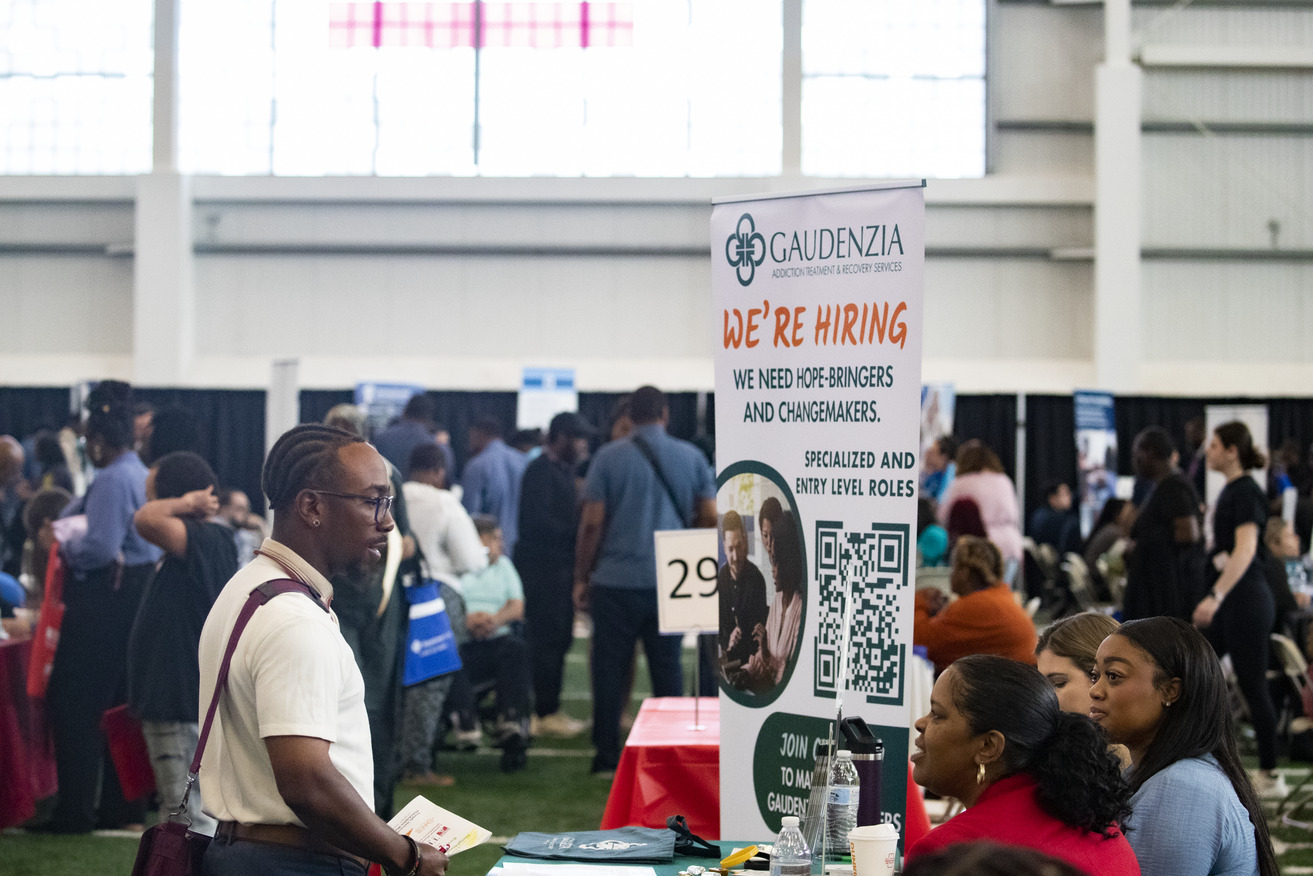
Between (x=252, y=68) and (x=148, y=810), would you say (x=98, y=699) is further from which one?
(x=252, y=68)

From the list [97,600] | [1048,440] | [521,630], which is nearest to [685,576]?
[97,600]

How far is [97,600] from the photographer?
4.25m

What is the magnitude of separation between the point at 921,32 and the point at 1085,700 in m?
10.9

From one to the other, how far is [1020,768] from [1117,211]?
36.3ft

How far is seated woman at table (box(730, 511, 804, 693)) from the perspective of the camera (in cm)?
280

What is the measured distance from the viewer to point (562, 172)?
1237 centimetres

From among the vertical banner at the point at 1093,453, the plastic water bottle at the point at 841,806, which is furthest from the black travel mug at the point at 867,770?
the vertical banner at the point at 1093,453

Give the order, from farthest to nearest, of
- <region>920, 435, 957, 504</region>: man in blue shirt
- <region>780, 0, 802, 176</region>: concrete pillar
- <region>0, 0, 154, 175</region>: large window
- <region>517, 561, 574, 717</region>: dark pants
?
<region>0, 0, 154, 175</region>: large window → <region>780, 0, 802, 176</region>: concrete pillar → <region>920, 435, 957, 504</region>: man in blue shirt → <region>517, 561, 574, 717</region>: dark pants

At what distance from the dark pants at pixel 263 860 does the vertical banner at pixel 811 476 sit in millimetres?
1110

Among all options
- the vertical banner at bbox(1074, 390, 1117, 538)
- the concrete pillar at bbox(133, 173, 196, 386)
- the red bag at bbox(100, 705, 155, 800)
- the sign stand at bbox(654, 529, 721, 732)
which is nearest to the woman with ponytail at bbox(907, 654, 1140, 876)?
the sign stand at bbox(654, 529, 721, 732)

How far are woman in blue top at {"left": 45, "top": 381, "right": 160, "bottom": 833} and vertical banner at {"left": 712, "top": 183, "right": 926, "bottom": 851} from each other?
90.5 inches

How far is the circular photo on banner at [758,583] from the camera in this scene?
9.23 feet

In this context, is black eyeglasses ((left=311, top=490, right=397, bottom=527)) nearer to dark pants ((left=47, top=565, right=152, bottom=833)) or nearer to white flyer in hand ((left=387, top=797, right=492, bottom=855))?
white flyer in hand ((left=387, top=797, right=492, bottom=855))

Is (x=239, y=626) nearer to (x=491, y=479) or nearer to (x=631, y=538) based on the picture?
(x=631, y=538)
